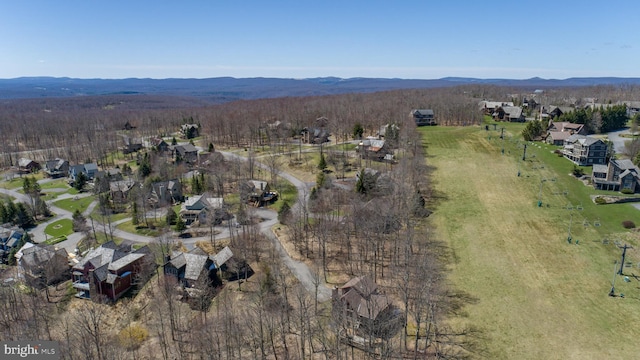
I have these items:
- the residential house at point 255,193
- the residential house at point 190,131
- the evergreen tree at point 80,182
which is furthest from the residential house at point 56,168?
the residential house at point 255,193

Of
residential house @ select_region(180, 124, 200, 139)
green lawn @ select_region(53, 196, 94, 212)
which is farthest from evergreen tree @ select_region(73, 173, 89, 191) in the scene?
residential house @ select_region(180, 124, 200, 139)

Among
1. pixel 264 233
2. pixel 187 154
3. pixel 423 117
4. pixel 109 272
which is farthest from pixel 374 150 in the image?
pixel 109 272

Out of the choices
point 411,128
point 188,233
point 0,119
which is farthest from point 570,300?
point 0,119

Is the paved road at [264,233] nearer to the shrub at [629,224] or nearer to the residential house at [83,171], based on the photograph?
the residential house at [83,171]

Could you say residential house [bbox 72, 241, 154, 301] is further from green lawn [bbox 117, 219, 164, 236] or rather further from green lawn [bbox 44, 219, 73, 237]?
green lawn [bbox 44, 219, 73, 237]

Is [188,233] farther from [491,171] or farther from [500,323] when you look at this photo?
[491,171]

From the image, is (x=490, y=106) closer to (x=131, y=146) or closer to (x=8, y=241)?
(x=131, y=146)
